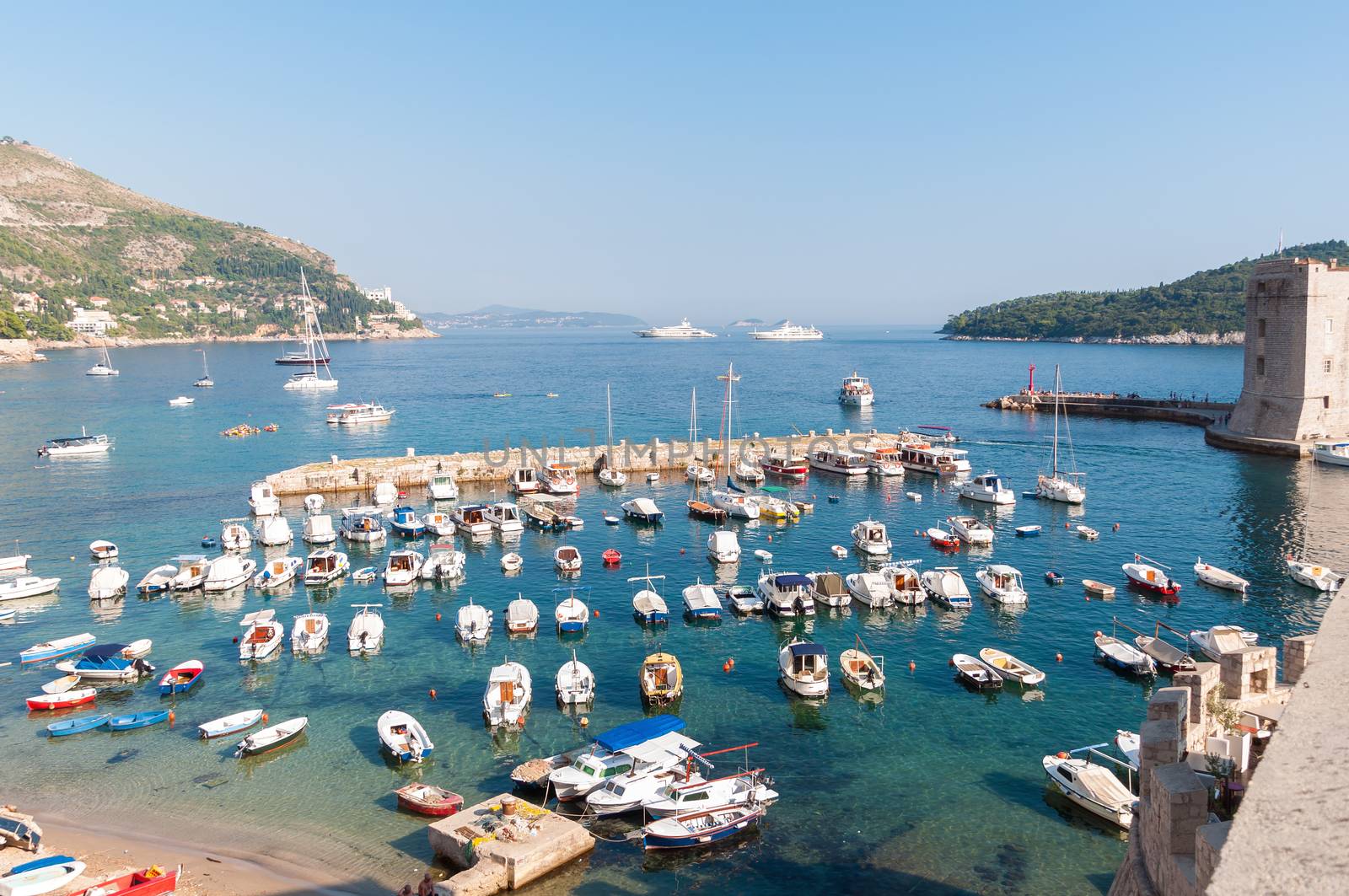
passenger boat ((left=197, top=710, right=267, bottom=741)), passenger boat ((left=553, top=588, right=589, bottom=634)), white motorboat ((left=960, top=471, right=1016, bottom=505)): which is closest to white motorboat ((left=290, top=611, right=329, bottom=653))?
passenger boat ((left=197, top=710, right=267, bottom=741))

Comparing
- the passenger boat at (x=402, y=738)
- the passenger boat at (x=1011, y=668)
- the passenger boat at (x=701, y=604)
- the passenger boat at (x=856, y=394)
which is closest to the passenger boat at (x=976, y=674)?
the passenger boat at (x=1011, y=668)

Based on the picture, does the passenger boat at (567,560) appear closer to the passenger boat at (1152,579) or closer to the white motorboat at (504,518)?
the white motorboat at (504,518)

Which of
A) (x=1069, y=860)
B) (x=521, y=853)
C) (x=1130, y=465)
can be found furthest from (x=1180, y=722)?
(x=1130, y=465)

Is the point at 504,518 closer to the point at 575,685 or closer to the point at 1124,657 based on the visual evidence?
the point at 575,685

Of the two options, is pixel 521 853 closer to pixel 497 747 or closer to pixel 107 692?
pixel 497 747

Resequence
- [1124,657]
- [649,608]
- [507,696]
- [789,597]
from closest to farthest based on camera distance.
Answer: [507,696] < [1124,657] < [649,608] < [789,597]

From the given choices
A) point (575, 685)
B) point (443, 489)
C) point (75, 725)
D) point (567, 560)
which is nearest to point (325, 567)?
point (567, 560)
